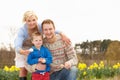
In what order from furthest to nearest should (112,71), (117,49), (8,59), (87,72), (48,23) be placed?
(117,49) < (8,59) < (112,71) < (87,72) < (48,23)

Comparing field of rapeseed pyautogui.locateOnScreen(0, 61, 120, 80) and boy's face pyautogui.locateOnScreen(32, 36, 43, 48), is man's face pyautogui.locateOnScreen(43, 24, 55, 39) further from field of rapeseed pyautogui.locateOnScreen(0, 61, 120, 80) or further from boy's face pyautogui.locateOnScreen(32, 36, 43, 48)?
field of rapeseed pyautogui.locateOnScreen(0, 61, 120, 80)

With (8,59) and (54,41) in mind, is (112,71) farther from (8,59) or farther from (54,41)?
(54,41)

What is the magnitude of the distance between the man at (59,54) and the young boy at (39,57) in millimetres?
102

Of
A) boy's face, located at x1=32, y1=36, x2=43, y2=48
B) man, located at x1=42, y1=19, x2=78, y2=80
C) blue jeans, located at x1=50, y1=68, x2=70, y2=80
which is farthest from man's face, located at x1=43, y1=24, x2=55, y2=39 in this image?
blue jeans, located at x1=50, y1=68, x2=70, y2=80

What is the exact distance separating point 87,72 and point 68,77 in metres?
7.22

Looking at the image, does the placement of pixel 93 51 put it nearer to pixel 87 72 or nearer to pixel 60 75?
pixel 87 72

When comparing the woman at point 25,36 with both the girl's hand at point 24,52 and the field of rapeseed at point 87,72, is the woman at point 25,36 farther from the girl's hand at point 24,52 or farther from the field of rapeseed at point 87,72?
the field of rapeseed at point 87,72

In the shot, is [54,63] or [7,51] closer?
[54,63]

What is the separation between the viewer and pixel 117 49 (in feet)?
88.4

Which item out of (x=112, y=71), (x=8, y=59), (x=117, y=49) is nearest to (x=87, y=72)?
(x=112, y=71)

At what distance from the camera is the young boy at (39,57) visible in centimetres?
570

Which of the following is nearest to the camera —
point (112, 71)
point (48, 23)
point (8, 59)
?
point (48, 23)

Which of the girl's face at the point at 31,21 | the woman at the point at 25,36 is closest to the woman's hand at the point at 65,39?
the woman at the point at 25,36

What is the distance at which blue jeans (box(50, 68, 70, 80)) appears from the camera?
5884 millimetres
